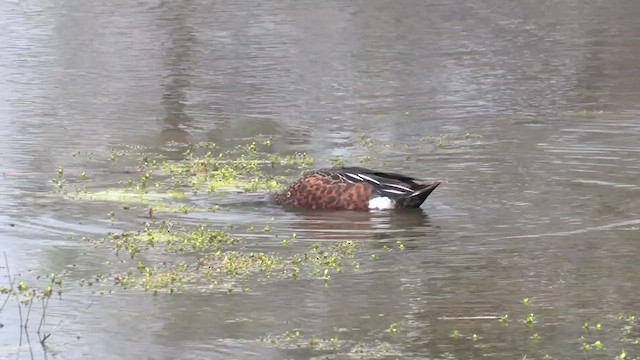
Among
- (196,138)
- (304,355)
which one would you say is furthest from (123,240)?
(196,138)

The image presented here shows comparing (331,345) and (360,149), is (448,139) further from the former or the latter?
(331,345)

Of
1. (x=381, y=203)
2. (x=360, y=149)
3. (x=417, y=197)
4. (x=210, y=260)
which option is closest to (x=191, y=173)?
(x=360, y=149)

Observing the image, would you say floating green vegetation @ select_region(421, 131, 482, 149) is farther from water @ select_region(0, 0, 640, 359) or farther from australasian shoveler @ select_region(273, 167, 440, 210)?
australasian shoveler @ select_region(273, 167, 440, 210)

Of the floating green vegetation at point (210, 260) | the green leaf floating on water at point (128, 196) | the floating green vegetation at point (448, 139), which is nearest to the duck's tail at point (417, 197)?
the floating green vegetation at point (210, 260)

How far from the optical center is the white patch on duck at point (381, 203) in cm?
1145

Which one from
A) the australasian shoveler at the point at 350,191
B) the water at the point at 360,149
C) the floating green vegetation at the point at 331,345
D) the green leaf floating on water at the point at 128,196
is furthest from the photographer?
the green leaf floating on water at the point at 128,196

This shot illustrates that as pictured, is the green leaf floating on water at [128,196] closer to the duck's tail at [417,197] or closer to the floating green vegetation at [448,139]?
the duck's tail at [417,197]

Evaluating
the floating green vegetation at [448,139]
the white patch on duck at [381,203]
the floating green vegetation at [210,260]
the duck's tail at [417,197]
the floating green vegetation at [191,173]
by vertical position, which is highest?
the floating green vegetation at [210,260]

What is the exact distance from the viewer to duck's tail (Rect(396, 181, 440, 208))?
36.7ft

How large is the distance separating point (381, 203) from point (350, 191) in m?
0.26

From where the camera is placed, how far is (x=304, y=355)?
24.1ft

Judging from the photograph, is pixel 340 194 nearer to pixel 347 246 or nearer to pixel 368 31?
pixel 347 246

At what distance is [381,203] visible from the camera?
1147 cm

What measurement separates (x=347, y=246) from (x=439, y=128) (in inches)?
208
